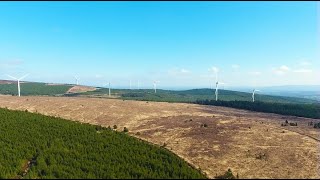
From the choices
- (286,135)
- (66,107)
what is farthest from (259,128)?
(66,107)

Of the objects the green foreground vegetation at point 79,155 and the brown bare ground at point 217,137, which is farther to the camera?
the brown bare ground at point 217,137

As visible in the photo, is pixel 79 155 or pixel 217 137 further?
pixel 217 137

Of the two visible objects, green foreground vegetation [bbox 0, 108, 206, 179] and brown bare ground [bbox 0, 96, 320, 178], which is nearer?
green foreground vegetation [bbox 0, 108, 206, 179]

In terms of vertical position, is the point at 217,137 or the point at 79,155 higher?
the point at 217,137

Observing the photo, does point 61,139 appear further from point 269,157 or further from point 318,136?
point 318,136
